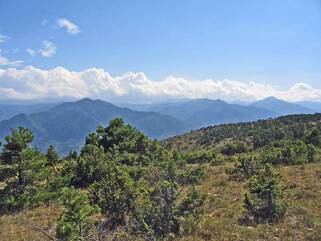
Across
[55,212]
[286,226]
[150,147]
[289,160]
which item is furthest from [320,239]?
[150,147]

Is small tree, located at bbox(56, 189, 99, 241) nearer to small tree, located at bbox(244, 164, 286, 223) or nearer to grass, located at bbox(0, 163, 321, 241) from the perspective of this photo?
grass, located at bbox(0, 163, 321, 241)

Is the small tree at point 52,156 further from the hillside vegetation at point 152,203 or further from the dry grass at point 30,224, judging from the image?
the dry grass at point 30,224

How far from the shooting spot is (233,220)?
38.9 feet

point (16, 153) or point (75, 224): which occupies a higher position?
point (16, 153)

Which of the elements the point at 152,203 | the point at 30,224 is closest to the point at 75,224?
the point at 152,203

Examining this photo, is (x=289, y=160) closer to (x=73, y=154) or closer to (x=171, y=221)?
(x=171, y=221)

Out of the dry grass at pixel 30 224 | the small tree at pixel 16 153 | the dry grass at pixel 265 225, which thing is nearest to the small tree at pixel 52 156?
the small tree at pixel 16 153

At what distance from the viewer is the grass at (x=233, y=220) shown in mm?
10438

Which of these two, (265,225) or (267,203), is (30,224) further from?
(267,203)

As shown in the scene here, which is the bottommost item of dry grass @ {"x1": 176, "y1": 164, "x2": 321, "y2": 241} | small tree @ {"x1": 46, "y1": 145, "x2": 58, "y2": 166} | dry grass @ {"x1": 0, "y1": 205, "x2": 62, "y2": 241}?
dry grass @ {"x1": 0, "y1": 205, "x2": 62, "y2": 241}

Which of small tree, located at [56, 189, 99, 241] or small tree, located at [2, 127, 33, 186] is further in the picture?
small tree, located at [2, 127, 33, 186]

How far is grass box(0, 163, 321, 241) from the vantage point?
10.4 meters

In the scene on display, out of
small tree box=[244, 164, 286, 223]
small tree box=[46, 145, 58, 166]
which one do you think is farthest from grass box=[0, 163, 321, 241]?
small tree box=[46, 145, 58, 166]

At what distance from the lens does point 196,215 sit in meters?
11.8
